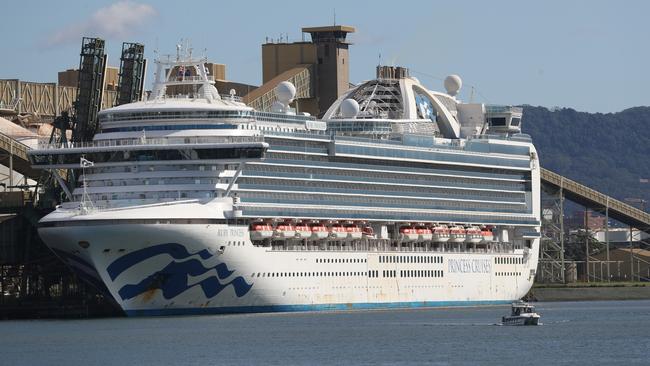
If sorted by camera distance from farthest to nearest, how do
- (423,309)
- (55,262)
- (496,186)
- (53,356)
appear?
(496,186)
(423,309)
(55,262)
(53,356)

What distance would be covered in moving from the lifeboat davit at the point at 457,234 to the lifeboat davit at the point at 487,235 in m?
2.12

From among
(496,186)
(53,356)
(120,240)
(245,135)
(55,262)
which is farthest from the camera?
(496,186)

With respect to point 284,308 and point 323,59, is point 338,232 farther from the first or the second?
point 323,59

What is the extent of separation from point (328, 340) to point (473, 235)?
33610 mm

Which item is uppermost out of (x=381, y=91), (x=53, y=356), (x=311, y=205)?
(x=381, y=91)

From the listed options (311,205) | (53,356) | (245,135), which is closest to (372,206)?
(311,205)

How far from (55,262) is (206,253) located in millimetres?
13373

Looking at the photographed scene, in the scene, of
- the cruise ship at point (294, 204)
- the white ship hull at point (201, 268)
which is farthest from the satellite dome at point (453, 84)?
the white ship hull at point (201, 268)

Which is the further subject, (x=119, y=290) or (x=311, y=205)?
(x=311, y=205)

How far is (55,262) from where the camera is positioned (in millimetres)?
94125

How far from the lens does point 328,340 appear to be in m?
73.2

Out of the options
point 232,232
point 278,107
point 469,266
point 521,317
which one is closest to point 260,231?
point 232,232

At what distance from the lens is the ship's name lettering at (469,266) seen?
103688mm

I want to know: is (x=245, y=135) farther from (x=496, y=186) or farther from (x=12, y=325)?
(x=496, y=186)
